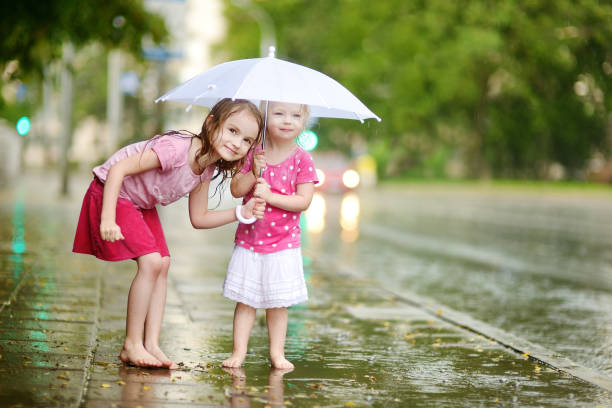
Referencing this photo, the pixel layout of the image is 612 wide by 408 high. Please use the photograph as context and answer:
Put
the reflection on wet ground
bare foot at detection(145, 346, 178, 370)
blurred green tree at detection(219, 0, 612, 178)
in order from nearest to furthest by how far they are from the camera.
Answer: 1. bare foot at detection(145, 346, 178, 370)
2. the reflection on wet ground
3. blurred green tree at detection(219, 0, 612, 178)

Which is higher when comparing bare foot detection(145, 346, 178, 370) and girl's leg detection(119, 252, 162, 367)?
girl's leg detection(119, 252, 162, 367)

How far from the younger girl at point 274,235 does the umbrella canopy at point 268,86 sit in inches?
6.2

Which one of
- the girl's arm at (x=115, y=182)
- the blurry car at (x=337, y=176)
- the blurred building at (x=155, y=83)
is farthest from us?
the blurry car at (x=337, y=176)

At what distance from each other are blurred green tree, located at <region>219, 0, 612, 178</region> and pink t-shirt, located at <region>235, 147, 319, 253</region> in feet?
118

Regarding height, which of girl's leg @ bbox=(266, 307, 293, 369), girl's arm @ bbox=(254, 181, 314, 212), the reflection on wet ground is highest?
girl's arm @ bbox=(254, 181, 314, 212)

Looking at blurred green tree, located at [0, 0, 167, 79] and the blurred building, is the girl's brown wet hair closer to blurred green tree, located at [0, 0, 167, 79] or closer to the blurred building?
blurred green tree, located at [0, 0, 167, 79]

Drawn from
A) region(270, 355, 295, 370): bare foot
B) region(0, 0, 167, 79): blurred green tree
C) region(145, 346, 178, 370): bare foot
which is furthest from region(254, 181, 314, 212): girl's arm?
region(0, 0, 167, 79): blurred green tree

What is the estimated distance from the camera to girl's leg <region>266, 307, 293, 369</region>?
19.0ft

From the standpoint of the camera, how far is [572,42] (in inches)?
1676

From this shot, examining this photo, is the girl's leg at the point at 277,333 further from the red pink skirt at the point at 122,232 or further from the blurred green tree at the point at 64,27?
the blurred green tree at the point at 64,27

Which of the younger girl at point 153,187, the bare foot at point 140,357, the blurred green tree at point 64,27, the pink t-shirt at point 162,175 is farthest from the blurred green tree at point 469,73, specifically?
the bare foot at point 140,357

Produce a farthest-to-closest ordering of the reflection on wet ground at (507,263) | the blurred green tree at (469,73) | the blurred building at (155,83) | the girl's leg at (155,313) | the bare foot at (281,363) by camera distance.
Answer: the blurred green tree at (469,73)
the blurred building at (155,83)
the reflection on wet ground at (507,263)
the bare foot at (281,363)
the girl's leg at (155,313)

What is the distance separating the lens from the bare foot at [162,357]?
5.54 metres

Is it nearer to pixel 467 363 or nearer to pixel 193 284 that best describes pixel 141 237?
pixel 467 363
